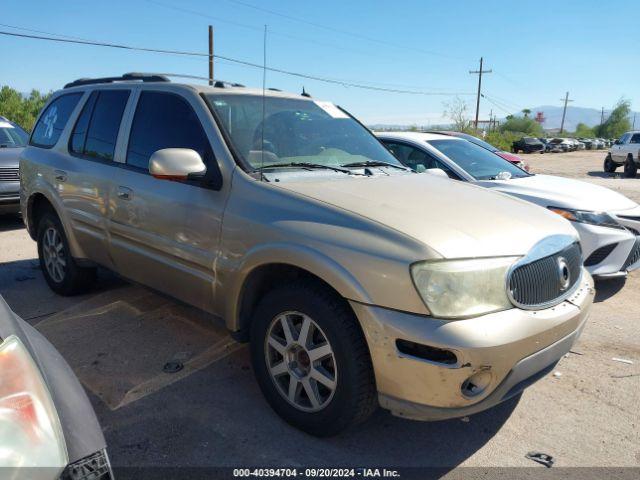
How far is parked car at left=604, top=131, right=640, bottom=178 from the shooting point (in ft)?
64.5

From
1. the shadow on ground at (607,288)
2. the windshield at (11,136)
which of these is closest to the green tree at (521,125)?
the windshield at (11,136)

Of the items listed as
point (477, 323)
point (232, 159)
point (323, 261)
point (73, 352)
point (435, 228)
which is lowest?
point (73, 352)

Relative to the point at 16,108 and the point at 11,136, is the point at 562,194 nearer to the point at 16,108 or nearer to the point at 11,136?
the point at 11,136

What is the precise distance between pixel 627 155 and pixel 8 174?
21.1m

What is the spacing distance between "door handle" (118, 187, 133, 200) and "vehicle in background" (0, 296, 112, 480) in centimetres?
208

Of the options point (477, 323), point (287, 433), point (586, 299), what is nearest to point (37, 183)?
point (287, 433)

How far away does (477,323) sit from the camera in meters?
2.19

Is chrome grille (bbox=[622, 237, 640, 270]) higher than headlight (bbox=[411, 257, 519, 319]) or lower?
lower

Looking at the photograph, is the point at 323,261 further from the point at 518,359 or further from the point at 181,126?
the point at 181,126

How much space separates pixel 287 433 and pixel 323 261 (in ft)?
3.35

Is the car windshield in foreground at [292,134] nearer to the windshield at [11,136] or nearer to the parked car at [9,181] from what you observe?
the parked car at [9,181]

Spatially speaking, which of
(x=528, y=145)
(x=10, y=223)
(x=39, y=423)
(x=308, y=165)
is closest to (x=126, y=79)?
(x=308, y=165)

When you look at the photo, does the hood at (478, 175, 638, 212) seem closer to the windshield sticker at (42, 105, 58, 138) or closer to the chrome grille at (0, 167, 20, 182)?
the windshield sticker at (42, 105, 58, 138)

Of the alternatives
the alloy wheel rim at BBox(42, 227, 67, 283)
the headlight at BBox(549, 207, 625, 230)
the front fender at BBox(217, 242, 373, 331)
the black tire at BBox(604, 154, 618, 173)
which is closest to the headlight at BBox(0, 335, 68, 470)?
the front fender at BBox(217, 242, 373, 331)
